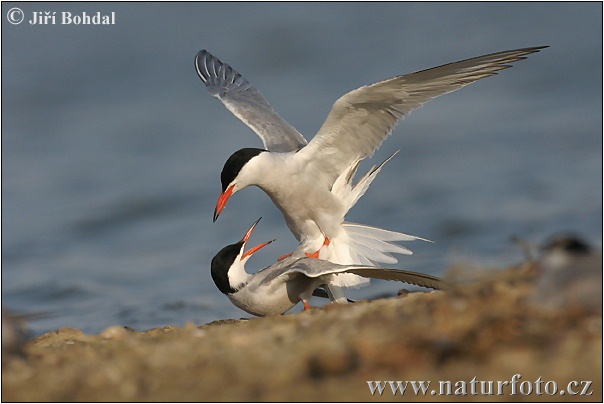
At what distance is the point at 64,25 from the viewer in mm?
16297

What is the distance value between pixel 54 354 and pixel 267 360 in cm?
145

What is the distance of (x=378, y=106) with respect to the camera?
6.54m

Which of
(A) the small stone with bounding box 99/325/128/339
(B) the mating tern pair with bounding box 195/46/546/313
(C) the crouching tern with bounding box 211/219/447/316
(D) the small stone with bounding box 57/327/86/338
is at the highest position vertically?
(B) the mating tern pair with bounding box 195/46/546/313

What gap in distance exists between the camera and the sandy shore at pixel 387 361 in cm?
360

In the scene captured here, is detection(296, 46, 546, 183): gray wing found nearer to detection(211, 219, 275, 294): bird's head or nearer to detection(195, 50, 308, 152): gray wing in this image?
detection(195, 50, 308, 152): gray wing

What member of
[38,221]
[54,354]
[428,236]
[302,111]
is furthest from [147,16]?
[54,354]

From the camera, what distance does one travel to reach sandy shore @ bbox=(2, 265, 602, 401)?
142 inches

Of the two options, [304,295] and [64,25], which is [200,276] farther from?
[64,25]

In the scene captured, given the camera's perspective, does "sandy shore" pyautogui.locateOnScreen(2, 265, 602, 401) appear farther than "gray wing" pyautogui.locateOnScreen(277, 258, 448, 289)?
No

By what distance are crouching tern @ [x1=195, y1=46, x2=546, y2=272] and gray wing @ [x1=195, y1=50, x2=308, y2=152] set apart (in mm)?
25

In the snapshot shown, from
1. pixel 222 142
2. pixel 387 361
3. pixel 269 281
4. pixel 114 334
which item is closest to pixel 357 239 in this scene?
pixel 269 281

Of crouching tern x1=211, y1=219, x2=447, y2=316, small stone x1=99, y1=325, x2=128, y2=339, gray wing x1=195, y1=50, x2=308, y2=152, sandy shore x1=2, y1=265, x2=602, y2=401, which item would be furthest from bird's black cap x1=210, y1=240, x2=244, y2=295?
sandy shore x1=2, y1=265, x2=602, y2=401

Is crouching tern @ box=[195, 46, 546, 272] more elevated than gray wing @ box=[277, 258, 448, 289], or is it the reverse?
crouching tern @ box=[195, 46, 546, 272]

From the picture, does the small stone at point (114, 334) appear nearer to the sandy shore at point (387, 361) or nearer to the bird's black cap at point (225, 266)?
the bird's black cap at point (225, 266)
